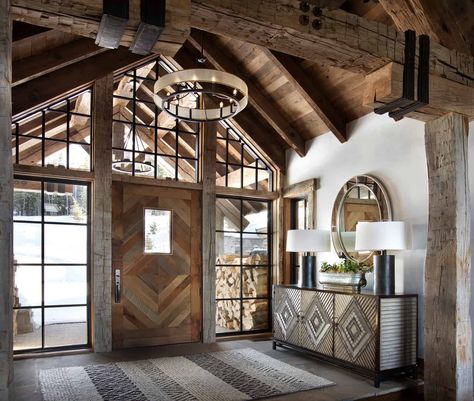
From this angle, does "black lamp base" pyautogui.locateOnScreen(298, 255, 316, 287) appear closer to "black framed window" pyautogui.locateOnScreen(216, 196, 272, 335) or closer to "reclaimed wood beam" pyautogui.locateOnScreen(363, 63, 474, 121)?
"black framed window" pyautogui.locateOnScreen(216, 196, 272, 335)

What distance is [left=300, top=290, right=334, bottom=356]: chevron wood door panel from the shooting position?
454cm

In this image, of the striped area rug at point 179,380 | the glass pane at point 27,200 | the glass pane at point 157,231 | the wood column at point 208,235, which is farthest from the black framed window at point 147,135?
the striped area rug at point 179,380

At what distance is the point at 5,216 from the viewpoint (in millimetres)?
1857

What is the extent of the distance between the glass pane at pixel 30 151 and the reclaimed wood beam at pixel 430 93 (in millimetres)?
3798

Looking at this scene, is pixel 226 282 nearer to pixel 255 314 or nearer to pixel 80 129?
pixel 255 314

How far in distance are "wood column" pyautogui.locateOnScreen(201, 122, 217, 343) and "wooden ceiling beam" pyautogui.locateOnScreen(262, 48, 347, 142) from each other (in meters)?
1.44

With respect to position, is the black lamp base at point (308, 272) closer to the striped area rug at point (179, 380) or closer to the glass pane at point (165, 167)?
the striped area rug at point (179, 380)

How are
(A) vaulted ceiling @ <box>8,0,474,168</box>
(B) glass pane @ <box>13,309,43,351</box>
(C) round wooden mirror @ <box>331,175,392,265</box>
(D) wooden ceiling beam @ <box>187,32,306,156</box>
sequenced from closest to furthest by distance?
(A) vaulted ceiling @ <box>8,0,474,168</box> → (C) round wooden mirror @ <box>331,175,392,265</box> → (B) glass pane @ <box>13,309,43,351</box> → (D) wooden ceiling beam @ <box>187,32,306,156</box>

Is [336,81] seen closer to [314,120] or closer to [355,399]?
[314,120]

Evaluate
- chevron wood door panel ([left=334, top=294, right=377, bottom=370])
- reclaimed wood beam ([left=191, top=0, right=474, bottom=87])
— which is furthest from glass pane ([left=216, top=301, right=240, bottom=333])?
reclaimed wood beam ([left=191, top=0, right=474, bottom=87])

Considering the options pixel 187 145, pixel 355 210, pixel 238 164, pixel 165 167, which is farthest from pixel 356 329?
pixel 187 145

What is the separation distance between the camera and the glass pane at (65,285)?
5.11 meters

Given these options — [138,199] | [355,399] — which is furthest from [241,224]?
[355,399]

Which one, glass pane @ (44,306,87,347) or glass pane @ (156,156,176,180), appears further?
glass pane @ (156,156,176,180)
